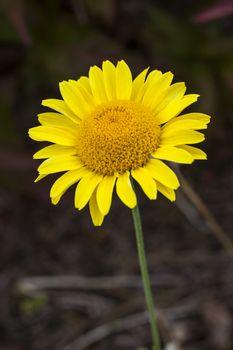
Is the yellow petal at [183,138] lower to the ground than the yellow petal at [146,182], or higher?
higher

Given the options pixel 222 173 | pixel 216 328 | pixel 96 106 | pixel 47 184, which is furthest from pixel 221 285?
pixel 96 106

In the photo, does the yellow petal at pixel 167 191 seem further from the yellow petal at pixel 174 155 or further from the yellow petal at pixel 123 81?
the yellow petal at pixel 123 81

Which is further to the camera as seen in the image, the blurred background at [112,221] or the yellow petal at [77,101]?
the blurred background at [112,221]

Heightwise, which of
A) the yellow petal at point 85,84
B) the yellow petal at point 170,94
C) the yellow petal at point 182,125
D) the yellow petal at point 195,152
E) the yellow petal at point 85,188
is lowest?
the yellow petal at point 85,188

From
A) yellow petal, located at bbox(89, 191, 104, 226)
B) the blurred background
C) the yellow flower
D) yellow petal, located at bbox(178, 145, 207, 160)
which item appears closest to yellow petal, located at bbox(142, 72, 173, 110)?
the yellow flower

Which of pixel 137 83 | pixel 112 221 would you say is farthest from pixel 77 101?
pixel 112 221

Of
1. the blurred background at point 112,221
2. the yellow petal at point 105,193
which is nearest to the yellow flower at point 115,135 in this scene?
the yellow petal at point 105,193

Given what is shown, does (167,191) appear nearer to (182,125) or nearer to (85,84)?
(182,125)
